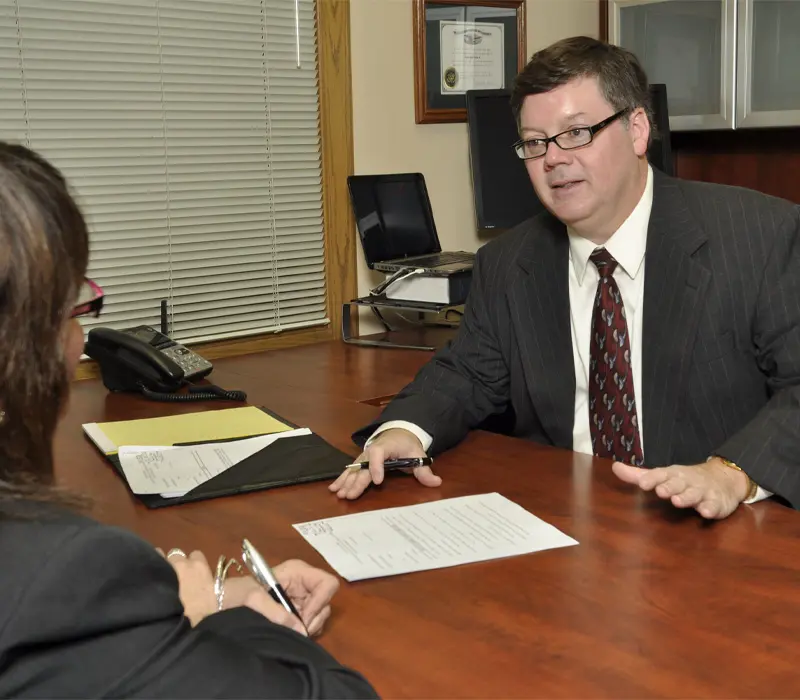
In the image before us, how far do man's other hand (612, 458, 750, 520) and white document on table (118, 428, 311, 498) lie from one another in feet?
2.10

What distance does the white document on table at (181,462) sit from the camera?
1.52 metres

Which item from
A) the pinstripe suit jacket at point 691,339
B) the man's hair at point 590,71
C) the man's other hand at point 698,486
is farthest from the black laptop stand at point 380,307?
the man's other hand at point 698,486

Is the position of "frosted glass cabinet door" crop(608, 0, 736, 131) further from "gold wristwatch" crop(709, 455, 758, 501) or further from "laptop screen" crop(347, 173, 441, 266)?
"gold wristwatch" crop(709, 455, 758, 501)

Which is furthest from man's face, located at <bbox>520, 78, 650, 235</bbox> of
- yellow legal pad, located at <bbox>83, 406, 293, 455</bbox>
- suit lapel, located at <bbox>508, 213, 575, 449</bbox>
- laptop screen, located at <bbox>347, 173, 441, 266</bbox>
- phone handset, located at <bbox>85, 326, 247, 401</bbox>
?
laptop screen, located at <bbox>347, 173, 441, 266</bbox>

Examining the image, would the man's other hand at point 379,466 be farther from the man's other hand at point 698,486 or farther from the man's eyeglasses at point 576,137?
the man's eyeglasses at point 576,137

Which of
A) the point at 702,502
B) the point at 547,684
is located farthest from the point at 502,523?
the point at 547,684

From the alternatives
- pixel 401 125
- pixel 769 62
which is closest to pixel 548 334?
pixel 401 125

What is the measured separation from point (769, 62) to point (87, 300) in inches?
104

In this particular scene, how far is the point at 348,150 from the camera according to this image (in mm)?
2768

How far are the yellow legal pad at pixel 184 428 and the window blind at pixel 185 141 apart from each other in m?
0.59

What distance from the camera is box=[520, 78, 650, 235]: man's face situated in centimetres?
180

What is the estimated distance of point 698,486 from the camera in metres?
1.30

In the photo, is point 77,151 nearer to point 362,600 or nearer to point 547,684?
point 362,600

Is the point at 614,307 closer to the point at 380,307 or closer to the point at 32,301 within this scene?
the point at 380,307
